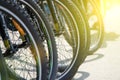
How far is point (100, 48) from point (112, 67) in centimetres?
101

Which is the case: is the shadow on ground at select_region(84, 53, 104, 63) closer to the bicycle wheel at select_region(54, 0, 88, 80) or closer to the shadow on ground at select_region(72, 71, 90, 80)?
the shadow on ground at select_region(72, 71, 90, 80)

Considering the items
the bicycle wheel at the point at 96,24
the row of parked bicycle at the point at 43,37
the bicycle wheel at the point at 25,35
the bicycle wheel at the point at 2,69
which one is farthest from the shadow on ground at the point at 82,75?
the bicycle wheel at the point at 2,69

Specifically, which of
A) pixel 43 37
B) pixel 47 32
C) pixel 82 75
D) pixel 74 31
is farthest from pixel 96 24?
pixel 47 32

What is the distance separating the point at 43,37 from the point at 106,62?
1.55 metres

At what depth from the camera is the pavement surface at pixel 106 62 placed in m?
4.56

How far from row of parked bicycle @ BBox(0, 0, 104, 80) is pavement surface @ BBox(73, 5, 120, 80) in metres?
0.18

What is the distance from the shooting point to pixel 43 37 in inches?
147

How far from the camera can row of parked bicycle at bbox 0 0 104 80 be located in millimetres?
3145

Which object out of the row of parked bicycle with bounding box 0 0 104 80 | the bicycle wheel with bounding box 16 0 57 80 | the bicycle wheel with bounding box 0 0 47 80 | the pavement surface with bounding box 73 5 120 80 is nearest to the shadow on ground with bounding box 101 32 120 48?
the pavement surface with bounding box 73 5 120 80

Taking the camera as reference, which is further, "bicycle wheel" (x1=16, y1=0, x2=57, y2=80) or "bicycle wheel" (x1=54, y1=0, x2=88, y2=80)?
"bicycle wheel" (x1=54, y1=0, x2=88, y2=80)

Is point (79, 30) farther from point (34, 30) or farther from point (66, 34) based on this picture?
point (34, 30)

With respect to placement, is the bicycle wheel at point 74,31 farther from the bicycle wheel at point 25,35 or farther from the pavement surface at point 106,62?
the bicycle wheel at point 25,35

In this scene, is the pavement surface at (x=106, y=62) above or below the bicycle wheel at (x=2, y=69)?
below

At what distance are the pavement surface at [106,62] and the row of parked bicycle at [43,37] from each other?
0.59ft
